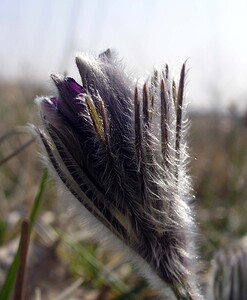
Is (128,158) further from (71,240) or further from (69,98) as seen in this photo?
(71,240)

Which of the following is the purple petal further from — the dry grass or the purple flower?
the dry grass

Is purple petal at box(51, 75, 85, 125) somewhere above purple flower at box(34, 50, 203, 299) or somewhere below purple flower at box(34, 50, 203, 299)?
above

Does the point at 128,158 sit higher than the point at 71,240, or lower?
lower

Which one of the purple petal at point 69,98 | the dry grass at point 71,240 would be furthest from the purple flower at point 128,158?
the dry grass at point 71,240

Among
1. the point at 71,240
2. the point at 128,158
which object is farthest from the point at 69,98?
the point at 71,240

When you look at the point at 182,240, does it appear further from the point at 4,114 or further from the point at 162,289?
the point at 4,114

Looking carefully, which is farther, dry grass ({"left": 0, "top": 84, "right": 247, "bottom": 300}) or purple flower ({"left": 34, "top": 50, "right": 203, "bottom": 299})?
dry grass ({"left": 0, "top": 84, "right": 247, "bottom": 300})

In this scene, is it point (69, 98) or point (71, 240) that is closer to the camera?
point (69, 98)

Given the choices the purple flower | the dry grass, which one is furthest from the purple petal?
the dry grass
